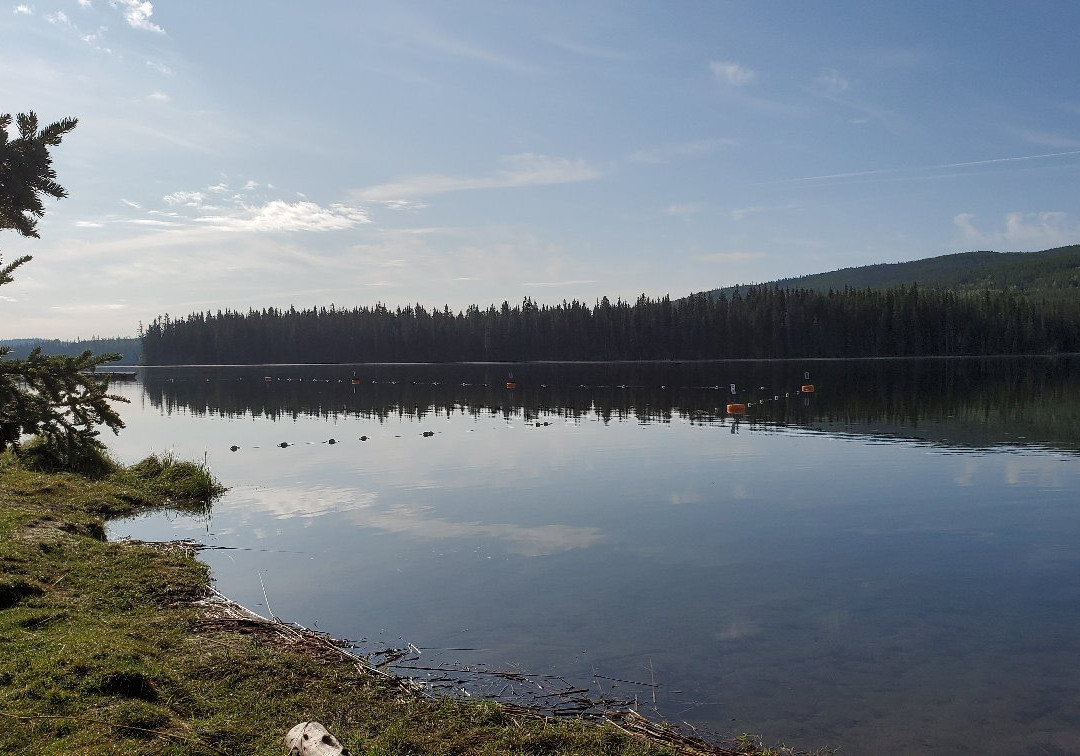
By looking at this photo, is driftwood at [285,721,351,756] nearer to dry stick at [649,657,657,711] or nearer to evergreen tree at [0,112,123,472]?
evergreen tree at [0,112,123,472]

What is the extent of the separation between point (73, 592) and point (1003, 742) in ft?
56.0

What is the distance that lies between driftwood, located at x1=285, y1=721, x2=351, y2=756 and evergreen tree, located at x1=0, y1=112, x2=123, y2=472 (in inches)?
176

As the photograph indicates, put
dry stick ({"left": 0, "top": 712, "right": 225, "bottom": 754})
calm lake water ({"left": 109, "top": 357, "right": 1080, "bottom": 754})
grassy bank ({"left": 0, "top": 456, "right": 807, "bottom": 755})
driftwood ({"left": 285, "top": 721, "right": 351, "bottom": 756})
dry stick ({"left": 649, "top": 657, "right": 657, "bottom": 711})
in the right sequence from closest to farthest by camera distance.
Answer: driftwood ({"left": 285, "top": 721, "right": 351, "bottom": 756}), dry stick ({"left": 0, "top": 712, "right": 225, "bottom": 754}), grassy bank ({"left": 0, "top": 456, "right": 807, "bottom": 755}), dry stick ({"left": 649, "top": 657, "right": 657, "bottom": 711}), calm lake water ({"left": 109, "top": 357, "right": 1080, "bottom": 754})

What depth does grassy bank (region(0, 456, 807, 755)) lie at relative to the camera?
10.2 m

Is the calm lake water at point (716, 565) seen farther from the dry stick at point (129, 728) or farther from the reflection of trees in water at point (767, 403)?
the dry stick at point (129, 728)

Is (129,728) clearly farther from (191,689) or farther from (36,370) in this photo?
(36,370)

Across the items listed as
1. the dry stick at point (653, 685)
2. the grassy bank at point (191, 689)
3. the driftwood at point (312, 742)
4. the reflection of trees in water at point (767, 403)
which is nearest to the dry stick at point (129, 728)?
the grassy bank at point (191, 689)

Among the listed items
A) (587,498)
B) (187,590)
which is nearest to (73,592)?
(187,590)

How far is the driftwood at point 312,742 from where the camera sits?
29.7 ft

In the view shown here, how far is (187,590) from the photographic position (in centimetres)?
1797

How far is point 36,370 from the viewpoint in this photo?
33.9 feet

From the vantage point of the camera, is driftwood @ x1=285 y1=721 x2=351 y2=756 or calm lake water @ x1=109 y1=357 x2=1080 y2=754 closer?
driftwood @ x1=285 y1=721 x2=351 y2=756

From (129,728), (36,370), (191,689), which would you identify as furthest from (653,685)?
(36,370)

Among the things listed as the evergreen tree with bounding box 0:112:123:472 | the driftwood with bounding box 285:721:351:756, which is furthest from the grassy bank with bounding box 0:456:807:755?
the evergreen tree with bounding box 0:112:123:472
